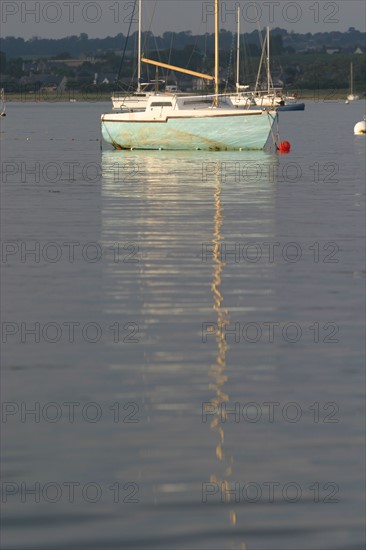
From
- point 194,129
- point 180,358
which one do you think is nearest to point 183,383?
point 180,358

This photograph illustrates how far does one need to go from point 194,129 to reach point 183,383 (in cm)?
5920

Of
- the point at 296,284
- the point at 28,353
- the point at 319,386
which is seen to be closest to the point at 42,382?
the point at 28,353

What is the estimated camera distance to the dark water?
37.5 ft

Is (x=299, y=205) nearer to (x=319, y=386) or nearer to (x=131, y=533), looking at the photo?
(x=319, y=386)

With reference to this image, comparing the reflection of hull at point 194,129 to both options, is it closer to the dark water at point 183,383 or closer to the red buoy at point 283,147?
the red buoy at point 283,147

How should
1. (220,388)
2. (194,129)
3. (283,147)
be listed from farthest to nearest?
(283,147) < (194,129) < (220,388)

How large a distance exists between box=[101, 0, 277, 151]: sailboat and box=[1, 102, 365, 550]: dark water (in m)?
36.4

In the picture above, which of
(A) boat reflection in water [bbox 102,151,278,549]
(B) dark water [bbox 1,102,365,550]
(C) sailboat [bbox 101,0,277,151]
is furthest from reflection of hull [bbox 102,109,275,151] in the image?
(B) dark water [bbox 1,102,365,550]

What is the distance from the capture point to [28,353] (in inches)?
717

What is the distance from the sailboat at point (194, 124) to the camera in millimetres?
73625

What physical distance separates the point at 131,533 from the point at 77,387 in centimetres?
512

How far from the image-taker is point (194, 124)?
74.5 m

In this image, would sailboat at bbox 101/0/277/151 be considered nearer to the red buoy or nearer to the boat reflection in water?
the red buoy

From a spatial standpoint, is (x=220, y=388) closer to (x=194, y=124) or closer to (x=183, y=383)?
(x=183, y=383)
